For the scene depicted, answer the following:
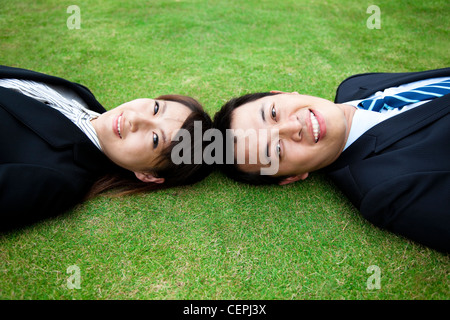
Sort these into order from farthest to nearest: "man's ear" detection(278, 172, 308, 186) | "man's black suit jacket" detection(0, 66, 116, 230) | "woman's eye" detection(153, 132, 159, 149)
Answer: "man's ear" detection(278, 172, 308, 186)
"woman's eye" detection(153, 132, 159, 149)
"man's black suit jacket" detection(0, 66, 116, 230)

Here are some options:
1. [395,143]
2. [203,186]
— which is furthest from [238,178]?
[395,143]

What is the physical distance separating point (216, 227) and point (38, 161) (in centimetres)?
137

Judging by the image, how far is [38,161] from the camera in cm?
215

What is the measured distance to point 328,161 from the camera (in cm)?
242

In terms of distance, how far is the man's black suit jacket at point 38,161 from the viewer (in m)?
2.03

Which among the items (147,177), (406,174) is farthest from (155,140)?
(406,174)

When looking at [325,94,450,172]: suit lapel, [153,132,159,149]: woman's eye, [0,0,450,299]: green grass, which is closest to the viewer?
[0,0,450,299]: green grass

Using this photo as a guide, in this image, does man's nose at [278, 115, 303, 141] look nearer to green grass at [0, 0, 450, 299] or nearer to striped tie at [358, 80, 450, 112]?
green grass at [0, 0, 450, 299]

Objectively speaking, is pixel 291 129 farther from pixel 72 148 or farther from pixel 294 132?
pixel 72 148

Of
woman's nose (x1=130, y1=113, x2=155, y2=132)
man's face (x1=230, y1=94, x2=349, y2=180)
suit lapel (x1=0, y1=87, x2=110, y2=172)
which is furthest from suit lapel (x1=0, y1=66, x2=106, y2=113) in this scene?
man's face (x1=230, y1=94, x2=349, y2=180)

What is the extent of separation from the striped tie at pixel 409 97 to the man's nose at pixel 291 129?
0.80 m

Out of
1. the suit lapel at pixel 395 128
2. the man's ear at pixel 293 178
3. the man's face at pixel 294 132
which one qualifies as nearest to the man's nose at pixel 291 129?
the man's face at pixel 294 132

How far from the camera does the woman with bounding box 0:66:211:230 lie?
Answer: 2076 millimetres

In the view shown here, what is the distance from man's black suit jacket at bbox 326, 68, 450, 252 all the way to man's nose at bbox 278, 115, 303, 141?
498 mm
